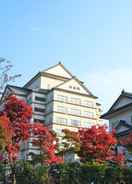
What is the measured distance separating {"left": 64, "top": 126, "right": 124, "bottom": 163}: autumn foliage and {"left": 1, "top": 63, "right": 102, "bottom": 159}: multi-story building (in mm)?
37087

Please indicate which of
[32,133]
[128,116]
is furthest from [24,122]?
[128,116]

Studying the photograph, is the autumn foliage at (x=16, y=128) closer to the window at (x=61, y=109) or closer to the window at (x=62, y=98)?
the window at (x=61, y=109)

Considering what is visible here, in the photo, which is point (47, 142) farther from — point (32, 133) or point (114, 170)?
point (114, 170)

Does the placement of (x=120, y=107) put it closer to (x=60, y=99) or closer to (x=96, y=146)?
(x=96, y=146)

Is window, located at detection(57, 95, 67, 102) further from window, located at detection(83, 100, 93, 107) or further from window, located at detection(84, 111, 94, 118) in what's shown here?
window, located at detection(84, 111, 94, 118)

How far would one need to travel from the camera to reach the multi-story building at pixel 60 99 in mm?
72562

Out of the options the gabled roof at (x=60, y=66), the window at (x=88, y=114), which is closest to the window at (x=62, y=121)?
the window at (x=88, y=114)

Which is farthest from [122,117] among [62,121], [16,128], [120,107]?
[62,121]

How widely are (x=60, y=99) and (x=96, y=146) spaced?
40139 mm

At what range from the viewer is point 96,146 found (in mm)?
33281

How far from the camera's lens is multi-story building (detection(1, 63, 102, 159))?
72.6m

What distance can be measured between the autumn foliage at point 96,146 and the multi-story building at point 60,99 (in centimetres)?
3709

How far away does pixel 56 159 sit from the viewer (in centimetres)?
3362

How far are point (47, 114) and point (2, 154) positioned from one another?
44.2m
